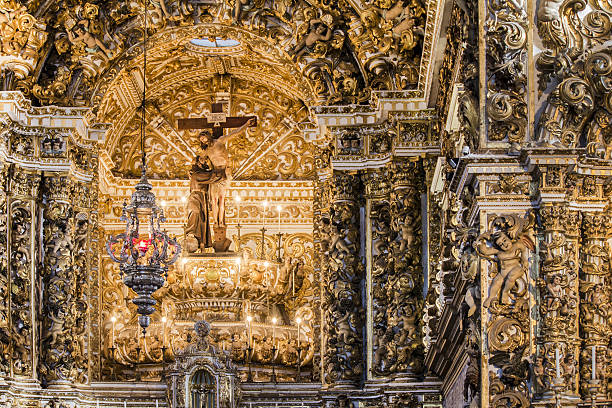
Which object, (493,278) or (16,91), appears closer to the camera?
(493,278)

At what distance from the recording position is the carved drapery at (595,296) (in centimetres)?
1628

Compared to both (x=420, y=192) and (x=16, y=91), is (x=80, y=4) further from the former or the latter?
(x=420, y=192)

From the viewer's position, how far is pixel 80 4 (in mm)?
23781

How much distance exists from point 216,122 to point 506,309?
37.5ft

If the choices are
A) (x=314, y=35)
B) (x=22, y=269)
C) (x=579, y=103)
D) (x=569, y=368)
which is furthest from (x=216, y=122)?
(x=569, y=368)

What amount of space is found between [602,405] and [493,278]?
1.66 meters

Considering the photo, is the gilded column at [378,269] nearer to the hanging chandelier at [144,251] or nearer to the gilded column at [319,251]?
the gilded column at [319,251]

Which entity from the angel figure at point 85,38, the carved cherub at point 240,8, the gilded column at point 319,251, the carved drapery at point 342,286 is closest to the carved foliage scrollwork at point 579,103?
the carved drapery at point 342,286

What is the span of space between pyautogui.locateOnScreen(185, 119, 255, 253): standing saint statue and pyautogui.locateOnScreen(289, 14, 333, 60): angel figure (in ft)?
9.37

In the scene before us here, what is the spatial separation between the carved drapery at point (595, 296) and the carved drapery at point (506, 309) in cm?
91

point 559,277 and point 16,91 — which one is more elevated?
point 16,91

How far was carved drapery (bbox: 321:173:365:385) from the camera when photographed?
23062mm

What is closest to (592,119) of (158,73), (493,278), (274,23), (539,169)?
(539,169)

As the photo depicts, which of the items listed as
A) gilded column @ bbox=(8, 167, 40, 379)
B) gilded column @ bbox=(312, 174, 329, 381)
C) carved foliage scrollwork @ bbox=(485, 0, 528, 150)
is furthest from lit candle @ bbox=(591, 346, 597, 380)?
gilded column @ bbox=(8, 167, 40, 379)
